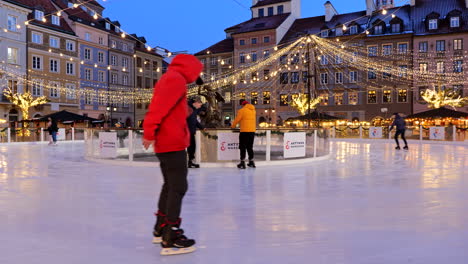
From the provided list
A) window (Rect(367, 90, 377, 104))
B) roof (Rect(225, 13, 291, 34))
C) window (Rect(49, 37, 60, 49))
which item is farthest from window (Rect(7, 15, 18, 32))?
window (Rect(367, 90, 377, 104))

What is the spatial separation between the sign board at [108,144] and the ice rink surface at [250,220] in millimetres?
3703

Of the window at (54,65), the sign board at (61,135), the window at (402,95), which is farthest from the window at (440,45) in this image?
the window at (54,65)

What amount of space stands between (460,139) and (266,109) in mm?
32019

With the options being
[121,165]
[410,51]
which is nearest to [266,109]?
[410,51]

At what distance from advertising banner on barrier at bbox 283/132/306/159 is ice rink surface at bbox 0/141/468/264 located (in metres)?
Answer: 3.37

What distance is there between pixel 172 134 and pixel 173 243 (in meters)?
0.94

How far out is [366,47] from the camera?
4641 centimetres

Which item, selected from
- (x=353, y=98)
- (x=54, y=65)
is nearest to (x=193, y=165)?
(x=54, y=65)

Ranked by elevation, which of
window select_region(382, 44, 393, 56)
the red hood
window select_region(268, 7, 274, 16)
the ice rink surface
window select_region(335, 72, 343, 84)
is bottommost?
the ice rink surface

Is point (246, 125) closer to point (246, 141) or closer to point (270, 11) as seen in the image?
point (246, 141)

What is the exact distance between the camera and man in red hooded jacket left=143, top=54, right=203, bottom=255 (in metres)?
3.43

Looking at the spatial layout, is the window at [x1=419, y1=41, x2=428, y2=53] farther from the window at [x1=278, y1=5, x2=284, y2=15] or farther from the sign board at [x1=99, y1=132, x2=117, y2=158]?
the sign board at [x1=99, y1=132, x2=117, y2=158]

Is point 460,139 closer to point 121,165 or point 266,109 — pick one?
point 121,165

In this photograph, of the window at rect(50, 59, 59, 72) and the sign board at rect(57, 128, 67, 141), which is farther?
the window at rect(50, 59, 59, 72)
